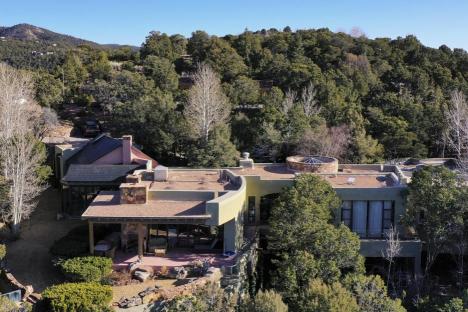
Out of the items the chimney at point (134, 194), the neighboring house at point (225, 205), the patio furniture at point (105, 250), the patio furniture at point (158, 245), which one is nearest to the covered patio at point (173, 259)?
the patio furniture at point (158, 245)

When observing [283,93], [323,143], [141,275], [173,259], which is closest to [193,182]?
[173,259]

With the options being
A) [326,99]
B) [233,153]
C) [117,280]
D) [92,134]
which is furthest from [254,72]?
[117,280]

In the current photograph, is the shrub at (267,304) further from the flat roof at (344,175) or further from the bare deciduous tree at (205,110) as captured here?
the bare deciduous tree at (205,110)

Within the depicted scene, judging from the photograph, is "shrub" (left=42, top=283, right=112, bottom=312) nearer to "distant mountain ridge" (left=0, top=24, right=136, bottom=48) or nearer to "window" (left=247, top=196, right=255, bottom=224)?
"window" (left=247, top=196, right=255, bottom=224)

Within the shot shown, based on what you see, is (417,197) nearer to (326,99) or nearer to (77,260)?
(77,260)

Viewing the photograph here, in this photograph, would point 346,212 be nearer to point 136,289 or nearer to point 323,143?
point 136,289
